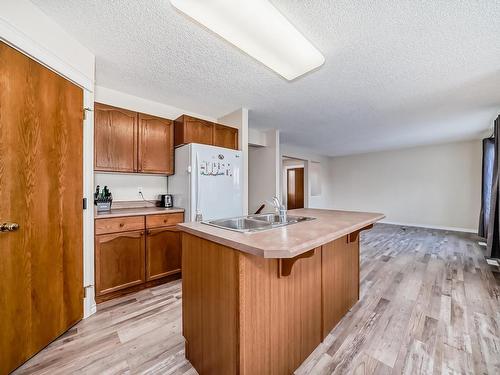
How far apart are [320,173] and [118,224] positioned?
21.3 feet

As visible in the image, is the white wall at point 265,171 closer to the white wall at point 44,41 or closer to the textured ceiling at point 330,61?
the textured ceiling at point 330,61

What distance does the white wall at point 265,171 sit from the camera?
421 centimetres

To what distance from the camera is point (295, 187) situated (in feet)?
25.4

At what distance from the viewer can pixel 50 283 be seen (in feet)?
4.98

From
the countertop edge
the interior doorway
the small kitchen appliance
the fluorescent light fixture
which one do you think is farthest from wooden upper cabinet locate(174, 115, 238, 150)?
the interior doorway

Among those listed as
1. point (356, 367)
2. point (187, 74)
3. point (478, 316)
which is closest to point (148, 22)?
point (187, 74)

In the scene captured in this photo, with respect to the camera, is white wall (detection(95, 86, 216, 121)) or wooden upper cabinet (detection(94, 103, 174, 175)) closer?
wooden upper cabinet (detection(94, 103, 174, 175))

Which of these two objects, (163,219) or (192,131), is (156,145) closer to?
(192,131)

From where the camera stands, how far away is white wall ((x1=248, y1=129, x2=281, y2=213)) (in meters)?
4.21

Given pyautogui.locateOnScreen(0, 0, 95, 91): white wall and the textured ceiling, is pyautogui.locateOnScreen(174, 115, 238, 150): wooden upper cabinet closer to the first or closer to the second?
the textured ceiling

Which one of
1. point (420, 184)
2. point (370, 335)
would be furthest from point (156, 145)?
point (420, 184)

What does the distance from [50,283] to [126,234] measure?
723 millimetres

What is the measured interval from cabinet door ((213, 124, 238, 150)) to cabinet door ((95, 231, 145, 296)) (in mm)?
1600

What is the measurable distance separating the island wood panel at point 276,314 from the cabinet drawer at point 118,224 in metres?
1.75
